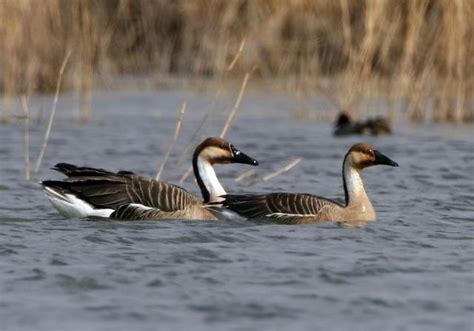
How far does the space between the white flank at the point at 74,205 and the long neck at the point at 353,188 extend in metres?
1.99

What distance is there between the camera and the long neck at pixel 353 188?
35.3 ft

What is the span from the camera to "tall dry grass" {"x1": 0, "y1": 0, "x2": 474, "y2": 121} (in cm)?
1759

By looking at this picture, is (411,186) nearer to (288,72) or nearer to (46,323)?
(46,323)

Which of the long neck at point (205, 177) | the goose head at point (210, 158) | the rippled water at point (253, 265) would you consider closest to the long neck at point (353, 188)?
the rippled water at point (253, 265)

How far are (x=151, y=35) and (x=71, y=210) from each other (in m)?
15.0

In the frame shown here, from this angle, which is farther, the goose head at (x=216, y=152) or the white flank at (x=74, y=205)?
the goose head at (x=216, y=152)

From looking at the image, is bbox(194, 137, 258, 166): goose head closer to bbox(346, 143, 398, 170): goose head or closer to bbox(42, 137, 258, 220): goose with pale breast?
bbox(42, 137, 258, 220): goose with pale breast

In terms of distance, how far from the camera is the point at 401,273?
8.34 meters

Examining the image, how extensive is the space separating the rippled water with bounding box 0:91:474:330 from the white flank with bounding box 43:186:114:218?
0.13m

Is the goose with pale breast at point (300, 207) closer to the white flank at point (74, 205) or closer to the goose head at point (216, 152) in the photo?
the goose head at point (216, 152)

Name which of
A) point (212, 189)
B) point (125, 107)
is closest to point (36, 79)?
point (125, 107)

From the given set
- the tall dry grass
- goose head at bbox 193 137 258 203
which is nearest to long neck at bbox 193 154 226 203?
goose head at bbox 193 137 258 203

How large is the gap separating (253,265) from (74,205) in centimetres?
242

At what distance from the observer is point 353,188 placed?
10852 millimetres
